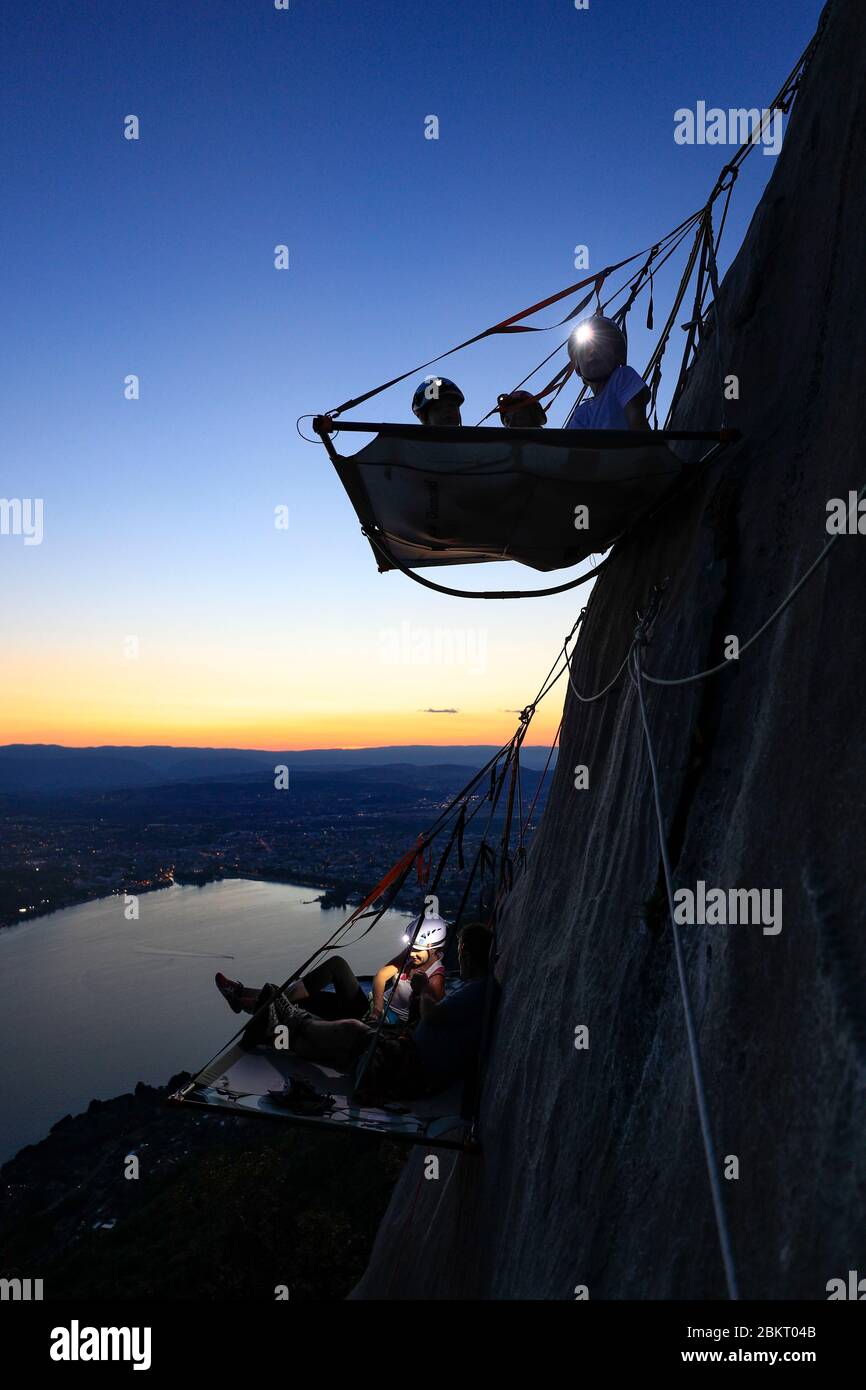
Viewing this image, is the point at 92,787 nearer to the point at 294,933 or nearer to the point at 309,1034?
the point at 294,933

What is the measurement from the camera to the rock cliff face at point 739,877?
1338mm

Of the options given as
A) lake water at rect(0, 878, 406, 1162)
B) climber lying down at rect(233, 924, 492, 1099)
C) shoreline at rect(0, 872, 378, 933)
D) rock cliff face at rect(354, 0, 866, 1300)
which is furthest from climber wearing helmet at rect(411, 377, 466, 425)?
shoreline at rect(0, 872, 378, 933)

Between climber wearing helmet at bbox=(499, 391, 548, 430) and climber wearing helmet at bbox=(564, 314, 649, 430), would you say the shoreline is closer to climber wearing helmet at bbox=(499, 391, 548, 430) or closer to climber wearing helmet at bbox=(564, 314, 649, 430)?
climber wearing helmet at bbox=(499, 391, 548, 430)

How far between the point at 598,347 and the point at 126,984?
185 ft

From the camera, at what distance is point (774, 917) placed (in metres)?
1.59

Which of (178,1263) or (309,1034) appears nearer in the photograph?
(309,1034)

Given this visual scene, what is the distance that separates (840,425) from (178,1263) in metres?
28.3

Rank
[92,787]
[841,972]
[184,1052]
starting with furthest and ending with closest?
Result: [92,787] → [184,1052] → [841,972]

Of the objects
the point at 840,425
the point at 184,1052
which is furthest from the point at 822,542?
the point at 184,1052

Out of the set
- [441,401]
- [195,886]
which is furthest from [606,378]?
[195,886]

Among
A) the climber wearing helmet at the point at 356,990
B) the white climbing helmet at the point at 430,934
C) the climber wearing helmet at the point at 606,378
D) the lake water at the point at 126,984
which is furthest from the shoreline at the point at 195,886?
the climber wearing helmet at the point at 606,378

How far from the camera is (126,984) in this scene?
165 ft

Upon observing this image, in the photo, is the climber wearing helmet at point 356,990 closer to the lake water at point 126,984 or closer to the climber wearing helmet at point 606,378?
the climber wearing helmet at point 606,378
